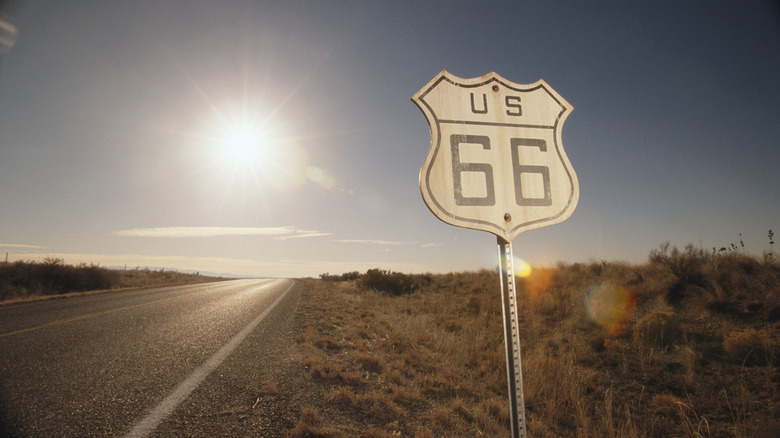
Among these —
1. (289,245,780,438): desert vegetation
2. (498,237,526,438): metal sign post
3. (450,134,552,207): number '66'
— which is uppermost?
(450,134,552,207): number '66'

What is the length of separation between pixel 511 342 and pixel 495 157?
3.19 ft

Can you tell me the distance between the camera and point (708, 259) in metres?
7.41

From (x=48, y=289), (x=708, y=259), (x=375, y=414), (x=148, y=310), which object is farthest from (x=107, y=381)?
(x=48, y=289)

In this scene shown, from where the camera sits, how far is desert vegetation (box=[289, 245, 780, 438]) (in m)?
3.28

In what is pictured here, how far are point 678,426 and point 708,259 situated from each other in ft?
19.9

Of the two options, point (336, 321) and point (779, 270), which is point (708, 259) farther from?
point (336, 321)

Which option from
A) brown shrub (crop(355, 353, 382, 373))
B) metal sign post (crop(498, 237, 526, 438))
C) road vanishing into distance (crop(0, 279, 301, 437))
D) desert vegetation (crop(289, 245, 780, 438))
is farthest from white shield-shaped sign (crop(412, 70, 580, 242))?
brown shrub (crop(355, 353, 382, 373))

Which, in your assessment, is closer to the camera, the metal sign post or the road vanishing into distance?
the metal sign post

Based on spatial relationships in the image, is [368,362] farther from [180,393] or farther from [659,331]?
[659,331]

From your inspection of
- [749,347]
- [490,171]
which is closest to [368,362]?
[490,171]

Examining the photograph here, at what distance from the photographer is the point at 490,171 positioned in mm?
1748

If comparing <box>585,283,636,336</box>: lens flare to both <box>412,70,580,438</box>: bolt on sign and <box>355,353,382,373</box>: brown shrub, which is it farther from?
Result: <box>412,70,580,438</box>: bolt on sign

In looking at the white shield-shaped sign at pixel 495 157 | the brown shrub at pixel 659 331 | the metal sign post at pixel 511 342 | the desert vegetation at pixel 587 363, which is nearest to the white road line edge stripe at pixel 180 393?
the desert vegetation at pixel 587 363

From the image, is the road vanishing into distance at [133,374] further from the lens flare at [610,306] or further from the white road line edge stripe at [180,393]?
the lens flare at [610,306]
